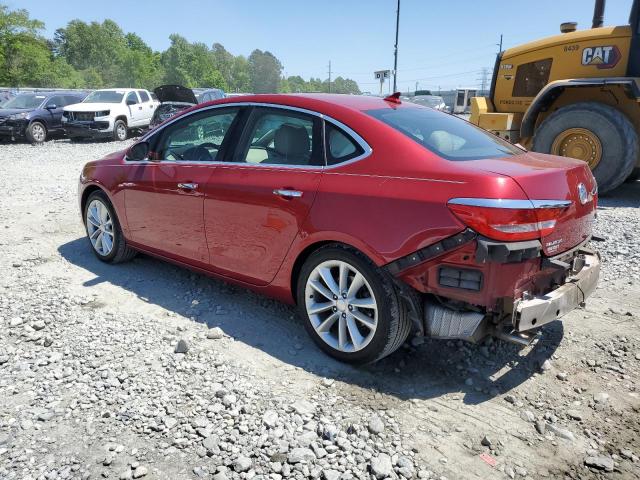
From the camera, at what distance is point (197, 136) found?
4.09 meters

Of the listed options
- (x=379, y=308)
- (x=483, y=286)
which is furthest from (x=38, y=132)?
(x=483, y=286)

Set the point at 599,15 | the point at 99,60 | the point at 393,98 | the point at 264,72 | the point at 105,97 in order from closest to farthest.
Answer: the point at 393,98 → the point at 599,15 → the point at 105,97 → the point at 99,60 → the point at 264,72

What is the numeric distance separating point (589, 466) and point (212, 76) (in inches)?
3905

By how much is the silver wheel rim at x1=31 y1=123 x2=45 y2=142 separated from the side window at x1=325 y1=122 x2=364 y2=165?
16751 mm

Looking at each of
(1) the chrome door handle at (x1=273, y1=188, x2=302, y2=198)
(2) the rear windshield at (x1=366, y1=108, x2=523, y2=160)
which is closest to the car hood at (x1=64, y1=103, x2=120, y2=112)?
(1) the chrome door handle at (x1=273, y1=188, x2=302, y2=198)

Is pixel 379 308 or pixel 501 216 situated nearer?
pixel 501 216

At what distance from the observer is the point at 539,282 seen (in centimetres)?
272

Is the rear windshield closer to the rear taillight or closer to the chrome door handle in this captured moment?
the rear taillight

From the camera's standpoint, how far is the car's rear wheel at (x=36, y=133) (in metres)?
16.5

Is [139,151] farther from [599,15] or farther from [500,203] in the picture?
[599,15]

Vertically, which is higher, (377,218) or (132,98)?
(132,98)

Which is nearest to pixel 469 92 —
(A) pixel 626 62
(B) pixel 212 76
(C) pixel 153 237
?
(A) pixel 626 62

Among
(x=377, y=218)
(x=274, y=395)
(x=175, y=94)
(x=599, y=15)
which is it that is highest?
(x=599, y=15)

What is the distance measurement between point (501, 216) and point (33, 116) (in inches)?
711
